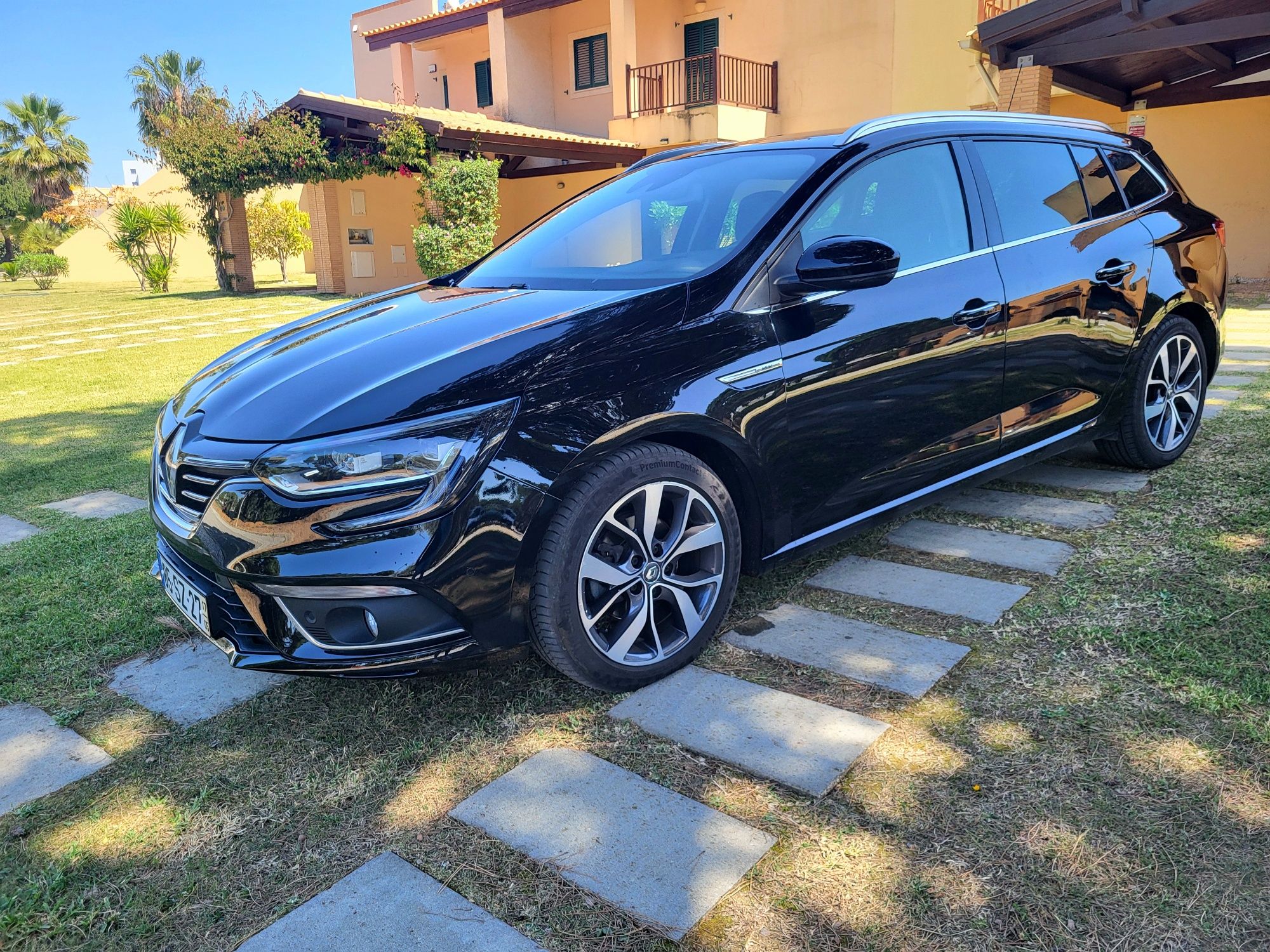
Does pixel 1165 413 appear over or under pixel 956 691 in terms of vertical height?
over

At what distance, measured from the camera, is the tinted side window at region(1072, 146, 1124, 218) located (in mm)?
3969

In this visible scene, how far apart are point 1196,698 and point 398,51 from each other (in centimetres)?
2561

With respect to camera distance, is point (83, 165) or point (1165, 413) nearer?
point (1165, 413)

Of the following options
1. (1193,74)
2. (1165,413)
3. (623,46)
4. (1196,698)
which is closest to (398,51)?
(623,46)

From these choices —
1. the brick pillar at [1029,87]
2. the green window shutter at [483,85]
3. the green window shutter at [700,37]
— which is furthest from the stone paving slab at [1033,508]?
the green window shutter at [483,85]

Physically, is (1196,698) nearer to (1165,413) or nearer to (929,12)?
(1165,413)

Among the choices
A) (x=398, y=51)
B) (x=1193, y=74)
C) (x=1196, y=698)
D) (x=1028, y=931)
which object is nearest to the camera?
(x=1028, y=931)

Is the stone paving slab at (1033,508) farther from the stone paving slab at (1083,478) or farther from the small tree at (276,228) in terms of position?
the small tree at (276,228)

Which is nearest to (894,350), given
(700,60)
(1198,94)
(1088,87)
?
(1088,87)

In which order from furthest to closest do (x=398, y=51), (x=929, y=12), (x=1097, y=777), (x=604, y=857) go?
(x=398, y=51), (x=929, y=12), (x=1097, y=777), (x=604, y=857)

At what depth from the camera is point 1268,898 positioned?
179 cm

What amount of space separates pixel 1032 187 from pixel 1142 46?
25.5 feet

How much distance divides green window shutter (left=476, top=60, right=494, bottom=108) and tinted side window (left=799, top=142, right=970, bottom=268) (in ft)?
73.0

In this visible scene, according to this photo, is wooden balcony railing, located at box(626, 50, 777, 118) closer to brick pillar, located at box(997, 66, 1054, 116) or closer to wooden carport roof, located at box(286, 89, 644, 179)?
wooden carport roof, located at box(286, 89, 644, 179)
